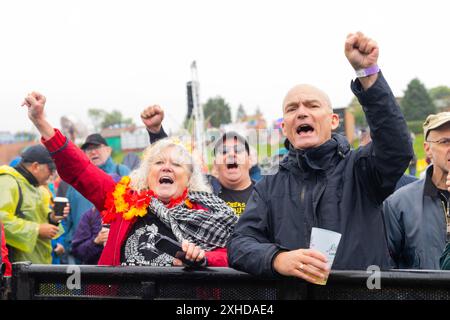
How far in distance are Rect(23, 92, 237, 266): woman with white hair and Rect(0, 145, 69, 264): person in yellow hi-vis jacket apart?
1940mm

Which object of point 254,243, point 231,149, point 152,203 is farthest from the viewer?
point 231,149

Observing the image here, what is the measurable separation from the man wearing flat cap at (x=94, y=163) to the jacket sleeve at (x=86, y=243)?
138cm

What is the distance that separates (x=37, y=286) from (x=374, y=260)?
1.36 meters

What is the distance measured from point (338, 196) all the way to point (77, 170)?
5.30 feet

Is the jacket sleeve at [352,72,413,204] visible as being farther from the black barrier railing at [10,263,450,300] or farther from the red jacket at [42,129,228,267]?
the red jacket at [42,129,228,267]

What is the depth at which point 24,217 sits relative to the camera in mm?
5508

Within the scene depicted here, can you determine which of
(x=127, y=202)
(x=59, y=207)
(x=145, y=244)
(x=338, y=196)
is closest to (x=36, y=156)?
(x=59, y=207)

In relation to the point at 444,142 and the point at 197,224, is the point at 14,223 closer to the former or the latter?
the point at 197,224

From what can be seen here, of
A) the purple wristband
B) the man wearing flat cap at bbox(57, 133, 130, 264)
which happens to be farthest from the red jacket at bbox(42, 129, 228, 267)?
the man wearing flat cap at bbox(57, 133, 130, 264)

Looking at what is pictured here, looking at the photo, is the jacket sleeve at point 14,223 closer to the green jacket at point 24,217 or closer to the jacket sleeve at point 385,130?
the green jacket at point 24,217
